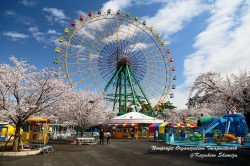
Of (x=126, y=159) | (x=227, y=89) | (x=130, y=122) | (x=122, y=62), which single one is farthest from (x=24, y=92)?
(x=122, y=62)

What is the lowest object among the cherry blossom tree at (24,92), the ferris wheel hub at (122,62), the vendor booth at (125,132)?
the vendor booth at (125,132)

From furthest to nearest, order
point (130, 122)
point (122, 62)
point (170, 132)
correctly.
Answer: point (122, 62)
point (130, 122)
point (170, 132)

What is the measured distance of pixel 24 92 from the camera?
48.3 feet

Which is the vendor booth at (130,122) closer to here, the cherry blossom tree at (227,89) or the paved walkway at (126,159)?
the cherry blossom tree at (227,89)

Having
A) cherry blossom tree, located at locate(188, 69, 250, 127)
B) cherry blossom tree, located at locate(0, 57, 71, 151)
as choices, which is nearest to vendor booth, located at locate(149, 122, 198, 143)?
cherry blossom tree, located at locate(188, 69, 250, 127)

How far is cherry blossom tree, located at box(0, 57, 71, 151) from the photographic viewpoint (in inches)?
519

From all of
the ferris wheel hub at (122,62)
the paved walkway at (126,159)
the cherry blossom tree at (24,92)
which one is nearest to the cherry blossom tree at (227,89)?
the paved walkway at (126,159)

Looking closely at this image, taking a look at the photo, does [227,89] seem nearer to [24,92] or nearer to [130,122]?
[24,92]

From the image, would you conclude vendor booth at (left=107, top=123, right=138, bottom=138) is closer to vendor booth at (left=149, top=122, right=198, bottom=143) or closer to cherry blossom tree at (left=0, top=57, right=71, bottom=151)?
vendor booth at (left=149, top=122, right=198, bottom=143)

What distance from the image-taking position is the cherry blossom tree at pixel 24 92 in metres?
13.2

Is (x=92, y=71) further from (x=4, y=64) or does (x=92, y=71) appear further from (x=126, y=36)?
(x=4, y=64)

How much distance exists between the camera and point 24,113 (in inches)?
536

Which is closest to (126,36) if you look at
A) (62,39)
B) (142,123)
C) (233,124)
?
(62,39)

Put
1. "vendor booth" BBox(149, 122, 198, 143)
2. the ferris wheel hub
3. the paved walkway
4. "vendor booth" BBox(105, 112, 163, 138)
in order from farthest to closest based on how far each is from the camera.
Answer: the ferris wheel hub < "vendor booth" BBox(105, 112, 163, 138) < "vendor booth" BBox(149, 122, 198, 143) < the paved walkway
